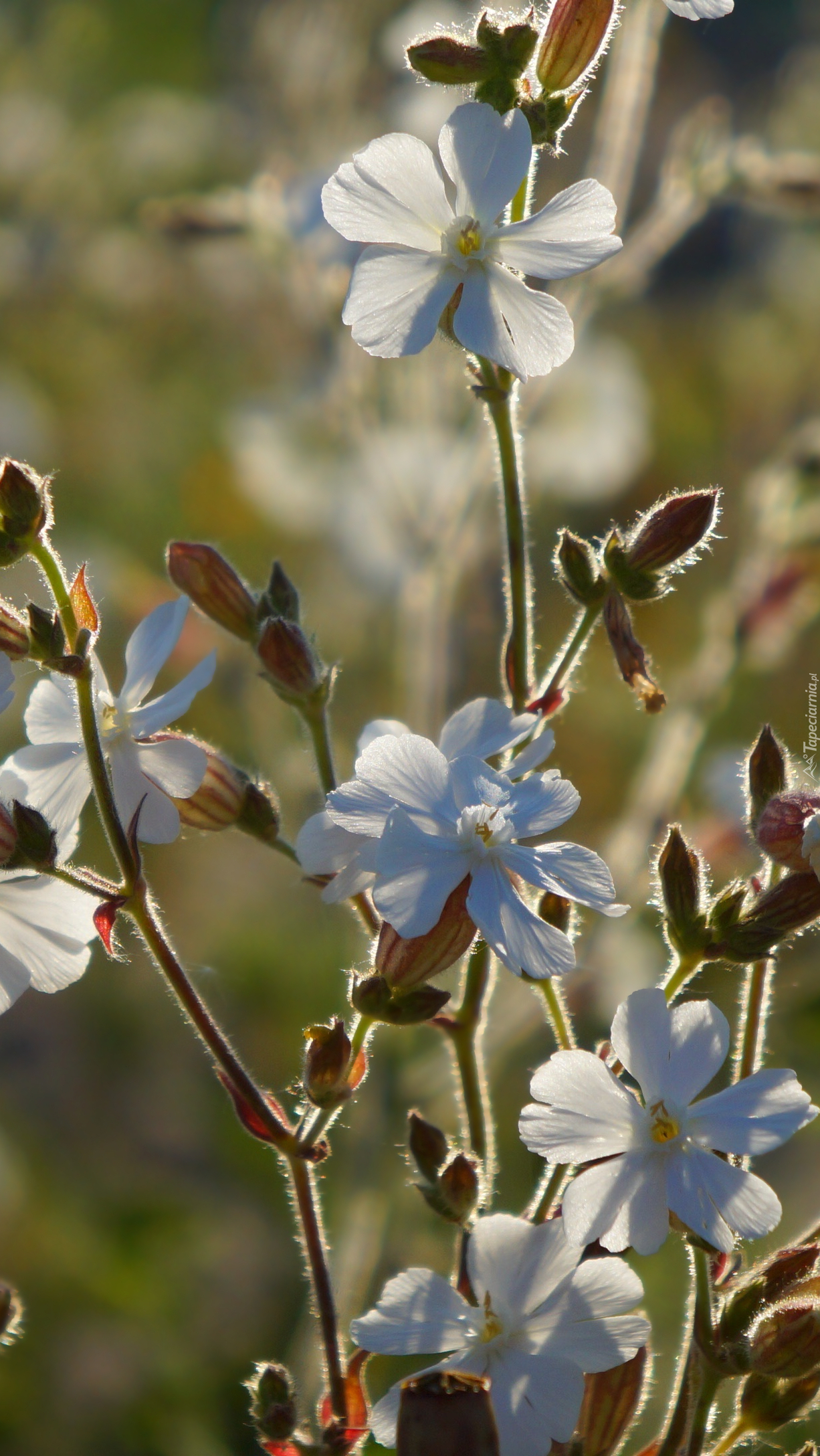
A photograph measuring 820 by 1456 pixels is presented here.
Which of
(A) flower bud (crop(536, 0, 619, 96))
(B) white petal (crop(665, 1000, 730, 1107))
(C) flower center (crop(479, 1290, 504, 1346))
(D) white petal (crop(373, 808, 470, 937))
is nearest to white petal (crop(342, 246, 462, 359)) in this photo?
(A) flower bud (crop(536, 0, 619, 96))

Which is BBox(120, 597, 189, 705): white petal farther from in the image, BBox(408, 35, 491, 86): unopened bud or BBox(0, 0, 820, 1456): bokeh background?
BBox(408, 35, 491, 86): unopened bud

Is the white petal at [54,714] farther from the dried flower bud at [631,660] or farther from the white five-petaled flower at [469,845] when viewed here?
the dried flower bud at [631,660]

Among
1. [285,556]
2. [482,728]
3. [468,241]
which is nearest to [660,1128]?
[482,728]

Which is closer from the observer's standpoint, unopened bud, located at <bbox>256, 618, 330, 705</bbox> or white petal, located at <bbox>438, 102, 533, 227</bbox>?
white petal, located at <bbox>438, 102, 533, 227</bbox>

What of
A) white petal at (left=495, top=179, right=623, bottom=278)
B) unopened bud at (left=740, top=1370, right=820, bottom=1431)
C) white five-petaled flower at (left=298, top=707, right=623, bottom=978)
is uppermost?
white petal at (left=495, top=179, right=623, bottom=278)

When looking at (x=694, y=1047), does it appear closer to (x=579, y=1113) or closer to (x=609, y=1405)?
(x=579, y=1113)

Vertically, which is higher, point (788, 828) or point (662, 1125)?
point (788, 828)
